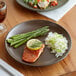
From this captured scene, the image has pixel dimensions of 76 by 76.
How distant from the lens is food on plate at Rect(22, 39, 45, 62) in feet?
4.03

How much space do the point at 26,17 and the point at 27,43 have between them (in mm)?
358

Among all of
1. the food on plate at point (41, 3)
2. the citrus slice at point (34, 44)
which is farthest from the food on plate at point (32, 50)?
the food on plate at point (41, 3)

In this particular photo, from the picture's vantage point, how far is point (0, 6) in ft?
4.67

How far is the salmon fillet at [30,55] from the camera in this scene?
1220mm

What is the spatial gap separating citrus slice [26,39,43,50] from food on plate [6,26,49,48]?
0.20 ft

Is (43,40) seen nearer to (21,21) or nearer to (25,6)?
(21,21)

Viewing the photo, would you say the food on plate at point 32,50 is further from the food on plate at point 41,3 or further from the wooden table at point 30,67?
the food on plate at point 41,3

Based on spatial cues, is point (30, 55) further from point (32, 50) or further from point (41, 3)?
point (41, 3)

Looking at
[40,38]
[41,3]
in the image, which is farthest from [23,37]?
[41,3]

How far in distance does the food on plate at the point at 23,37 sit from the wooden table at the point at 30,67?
0.07 metres

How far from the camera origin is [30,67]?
48.9 inches

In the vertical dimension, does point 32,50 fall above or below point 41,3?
below

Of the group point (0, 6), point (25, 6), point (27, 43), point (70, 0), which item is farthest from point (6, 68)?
point (70, 0)

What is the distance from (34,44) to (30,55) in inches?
3.1
